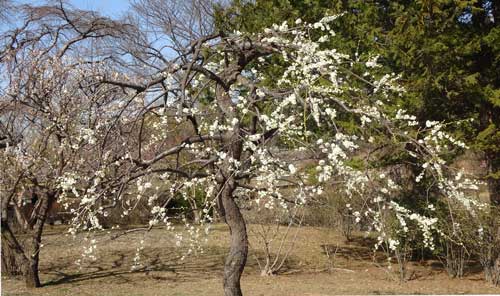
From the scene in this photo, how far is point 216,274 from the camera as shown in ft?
28.1

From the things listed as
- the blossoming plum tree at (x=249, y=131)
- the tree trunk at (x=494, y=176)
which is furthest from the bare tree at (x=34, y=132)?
the tree trunk at (x=494, y=176)

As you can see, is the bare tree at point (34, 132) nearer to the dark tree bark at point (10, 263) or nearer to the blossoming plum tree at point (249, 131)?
the dark tree bark at point (10, 263)

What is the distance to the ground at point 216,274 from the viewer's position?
730cm

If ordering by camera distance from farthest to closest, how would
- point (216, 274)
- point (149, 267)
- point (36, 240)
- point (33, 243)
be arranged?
1. point (149, 267)
2. point (216, 274)
3. point (33, 243)
4. point (36, 240)

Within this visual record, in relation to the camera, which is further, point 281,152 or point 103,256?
point 103,256

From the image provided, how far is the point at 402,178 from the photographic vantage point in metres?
9.69

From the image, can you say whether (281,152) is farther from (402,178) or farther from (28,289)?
(402,178)

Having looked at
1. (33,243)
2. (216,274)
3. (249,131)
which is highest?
(249,131)

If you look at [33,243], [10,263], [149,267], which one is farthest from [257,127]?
[10,263]

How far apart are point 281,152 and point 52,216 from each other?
12.0 metres

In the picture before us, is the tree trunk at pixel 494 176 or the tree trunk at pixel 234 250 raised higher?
the tree trunk at pixel 494 176

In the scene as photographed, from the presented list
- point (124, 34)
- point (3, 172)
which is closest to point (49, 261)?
point (3, 172)

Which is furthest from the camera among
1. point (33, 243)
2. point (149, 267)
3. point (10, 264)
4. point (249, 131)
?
point (149, 267)

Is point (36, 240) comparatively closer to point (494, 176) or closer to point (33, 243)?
point (33, 243)
